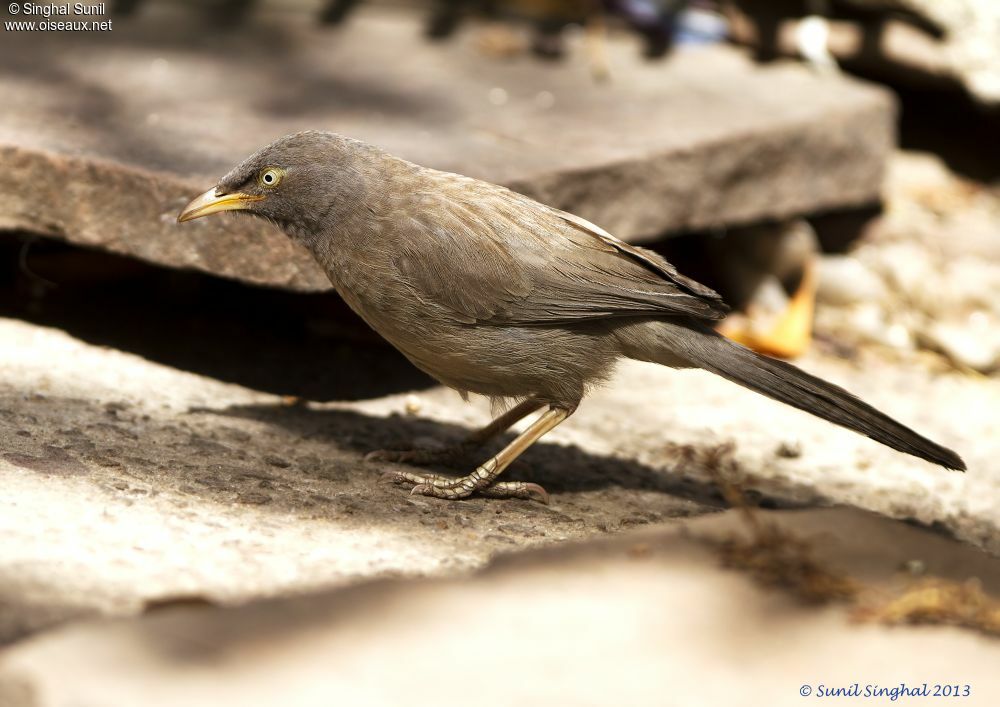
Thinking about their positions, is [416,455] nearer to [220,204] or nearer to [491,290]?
[491,290]

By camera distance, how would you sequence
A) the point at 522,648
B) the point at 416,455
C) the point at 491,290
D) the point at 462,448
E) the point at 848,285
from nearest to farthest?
the point at 522,648, the point at 491,290, the point at 416,455, the point at 462,448, the point at 848,285

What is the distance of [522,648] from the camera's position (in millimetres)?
2744

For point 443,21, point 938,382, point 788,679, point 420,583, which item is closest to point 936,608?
point 788,679

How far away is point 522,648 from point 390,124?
374 cm

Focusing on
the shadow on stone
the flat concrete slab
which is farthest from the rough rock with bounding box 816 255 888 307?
the shadow on stone

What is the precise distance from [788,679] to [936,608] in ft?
1.71

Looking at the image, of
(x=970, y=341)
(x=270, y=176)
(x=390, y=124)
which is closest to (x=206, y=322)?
(x=390, y=124)

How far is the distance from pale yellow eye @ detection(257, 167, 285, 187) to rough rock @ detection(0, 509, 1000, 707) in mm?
1802

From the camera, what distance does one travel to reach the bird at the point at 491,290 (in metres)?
4.12

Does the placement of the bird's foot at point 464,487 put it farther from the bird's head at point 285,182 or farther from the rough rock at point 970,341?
the rough rock at point 970,341

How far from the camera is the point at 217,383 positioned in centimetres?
511

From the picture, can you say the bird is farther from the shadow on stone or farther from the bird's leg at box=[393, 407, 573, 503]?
the shadow on stone

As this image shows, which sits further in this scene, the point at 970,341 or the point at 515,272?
the point at 970,341

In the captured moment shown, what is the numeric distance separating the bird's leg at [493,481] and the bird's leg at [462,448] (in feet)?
0.50
